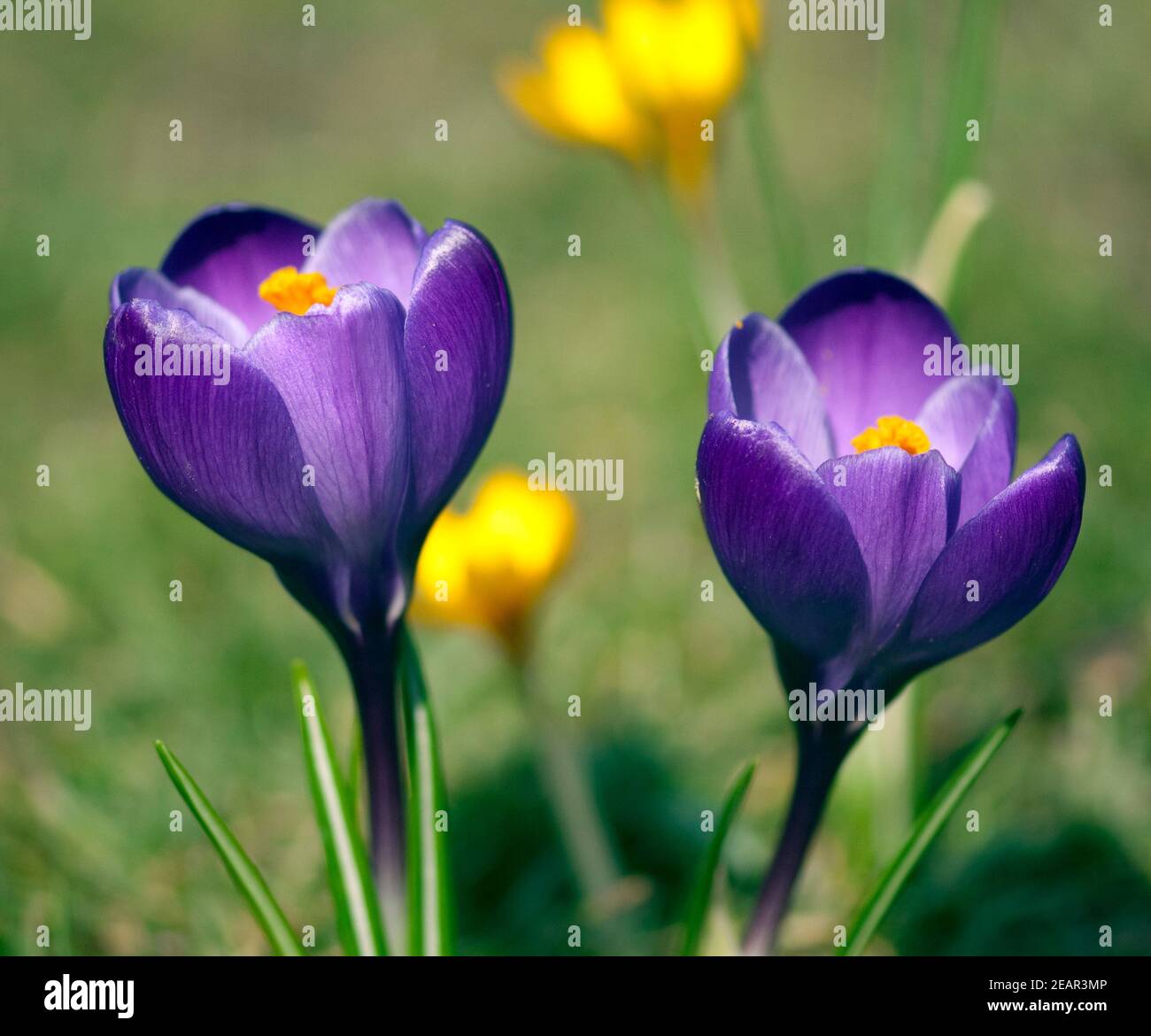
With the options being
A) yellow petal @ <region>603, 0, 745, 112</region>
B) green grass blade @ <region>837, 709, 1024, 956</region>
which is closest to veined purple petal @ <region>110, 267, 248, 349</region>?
green grass blade @ <region>837, 709, 1024, 956</region>

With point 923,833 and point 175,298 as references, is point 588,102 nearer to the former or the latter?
point 175,298

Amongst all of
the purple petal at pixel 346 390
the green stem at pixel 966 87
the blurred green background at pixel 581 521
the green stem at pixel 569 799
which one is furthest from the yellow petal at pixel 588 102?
the purple petal at pixel 346 390

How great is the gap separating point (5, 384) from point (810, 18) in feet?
9.50

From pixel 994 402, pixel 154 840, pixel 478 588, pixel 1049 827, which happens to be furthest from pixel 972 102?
pixel 154 840

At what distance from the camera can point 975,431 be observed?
40.7 inches

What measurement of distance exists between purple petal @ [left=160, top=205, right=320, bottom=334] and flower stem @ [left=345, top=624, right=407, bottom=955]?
32 cm

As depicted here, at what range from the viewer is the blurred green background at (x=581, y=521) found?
65.1 inches

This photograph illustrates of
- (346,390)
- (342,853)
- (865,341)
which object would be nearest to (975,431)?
(865,341)

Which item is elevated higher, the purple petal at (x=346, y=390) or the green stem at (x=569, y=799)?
the purple petal at (x=346, y=390)

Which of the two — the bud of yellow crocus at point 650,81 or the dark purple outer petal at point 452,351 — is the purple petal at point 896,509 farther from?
the bud of yellow crocus at point 650,81

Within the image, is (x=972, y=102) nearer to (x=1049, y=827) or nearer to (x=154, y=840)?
(x=1049, y=827)

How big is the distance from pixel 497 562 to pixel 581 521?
1.07 meters

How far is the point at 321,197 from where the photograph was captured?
3.71 meters

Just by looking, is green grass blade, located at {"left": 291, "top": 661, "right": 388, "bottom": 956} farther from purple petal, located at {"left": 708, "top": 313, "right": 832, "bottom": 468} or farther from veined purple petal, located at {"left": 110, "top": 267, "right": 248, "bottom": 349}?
purple petal, located at {"left": 708, "top": 313, "right": 832, "bottom": 468}
